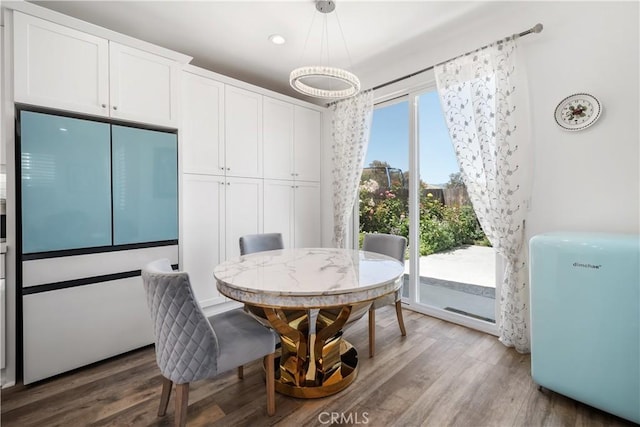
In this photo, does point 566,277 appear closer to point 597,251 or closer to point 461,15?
point 597,251

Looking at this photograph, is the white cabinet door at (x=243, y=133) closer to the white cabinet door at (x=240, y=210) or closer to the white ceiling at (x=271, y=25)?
the white cabinet door at (x=240, y=210)

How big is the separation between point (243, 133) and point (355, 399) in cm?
262

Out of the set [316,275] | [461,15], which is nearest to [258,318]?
[316,275]

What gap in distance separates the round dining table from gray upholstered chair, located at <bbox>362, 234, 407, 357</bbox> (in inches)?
10.3

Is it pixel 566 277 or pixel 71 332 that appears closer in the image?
pixel 566 277

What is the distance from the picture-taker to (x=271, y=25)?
2.49 meters

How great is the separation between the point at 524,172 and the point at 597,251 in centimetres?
87

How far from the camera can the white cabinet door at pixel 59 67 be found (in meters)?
1.83

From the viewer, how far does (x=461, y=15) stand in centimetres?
236

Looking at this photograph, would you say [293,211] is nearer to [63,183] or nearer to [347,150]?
[347,150]

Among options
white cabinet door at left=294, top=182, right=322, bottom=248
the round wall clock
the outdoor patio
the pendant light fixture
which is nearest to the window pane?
the outdoor patio

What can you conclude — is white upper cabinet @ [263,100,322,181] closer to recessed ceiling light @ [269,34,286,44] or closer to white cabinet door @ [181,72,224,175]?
white cabinet door @ [181,72,224,175]

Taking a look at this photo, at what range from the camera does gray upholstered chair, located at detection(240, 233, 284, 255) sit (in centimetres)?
269

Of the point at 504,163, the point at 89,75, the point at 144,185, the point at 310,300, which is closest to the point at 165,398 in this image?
the point at 310,300
